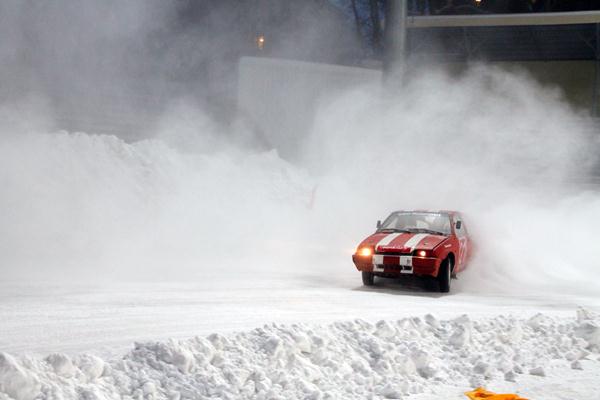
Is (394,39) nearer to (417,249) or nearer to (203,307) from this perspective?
(417,249)

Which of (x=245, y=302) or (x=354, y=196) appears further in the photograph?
(x=354, y=196)

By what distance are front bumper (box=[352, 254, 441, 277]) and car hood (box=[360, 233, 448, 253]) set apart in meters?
0.11

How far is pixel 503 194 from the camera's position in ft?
63.1

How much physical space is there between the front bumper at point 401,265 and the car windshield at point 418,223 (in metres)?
0.99

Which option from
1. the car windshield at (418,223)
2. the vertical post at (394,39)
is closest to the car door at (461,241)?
the car windshield at (418,223)

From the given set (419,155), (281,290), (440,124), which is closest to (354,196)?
(419,155)

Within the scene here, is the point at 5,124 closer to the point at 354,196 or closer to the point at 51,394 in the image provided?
the point at 354,196

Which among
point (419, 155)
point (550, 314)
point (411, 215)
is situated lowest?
point (550, 314)

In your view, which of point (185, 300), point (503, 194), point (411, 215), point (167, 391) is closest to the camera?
point (167, 391)

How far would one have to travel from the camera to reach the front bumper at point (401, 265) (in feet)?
34.5

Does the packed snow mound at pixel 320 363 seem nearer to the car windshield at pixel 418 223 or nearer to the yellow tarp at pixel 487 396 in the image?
the yellow tarp at pixel 487 396

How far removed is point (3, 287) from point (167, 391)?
5500 mm

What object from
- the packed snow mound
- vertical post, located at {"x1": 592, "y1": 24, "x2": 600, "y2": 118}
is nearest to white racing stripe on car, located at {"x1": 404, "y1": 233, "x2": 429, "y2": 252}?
the packed snow mound

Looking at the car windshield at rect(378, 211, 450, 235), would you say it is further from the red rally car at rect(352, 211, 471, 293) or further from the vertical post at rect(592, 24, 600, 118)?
the vertical post at rect(592, 24, 600, 118)
